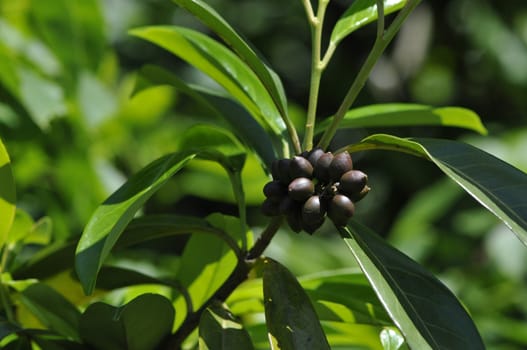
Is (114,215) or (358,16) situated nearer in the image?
(114,215)

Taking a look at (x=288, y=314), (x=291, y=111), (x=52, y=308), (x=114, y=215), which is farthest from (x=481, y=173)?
(x=291, y=111)

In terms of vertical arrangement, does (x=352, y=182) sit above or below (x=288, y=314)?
above

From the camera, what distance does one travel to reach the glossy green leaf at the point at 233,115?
1.08 m

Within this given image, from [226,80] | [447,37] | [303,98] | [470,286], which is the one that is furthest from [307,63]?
[226,80]

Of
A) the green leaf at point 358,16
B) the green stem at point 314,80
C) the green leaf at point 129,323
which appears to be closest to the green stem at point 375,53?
the green stem at point 314,80

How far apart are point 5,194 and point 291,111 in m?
1.60

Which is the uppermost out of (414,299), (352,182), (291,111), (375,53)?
(375,53)

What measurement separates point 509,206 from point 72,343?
0.45 meters

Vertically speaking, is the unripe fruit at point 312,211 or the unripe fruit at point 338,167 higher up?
the unripe fruit at point 338,167

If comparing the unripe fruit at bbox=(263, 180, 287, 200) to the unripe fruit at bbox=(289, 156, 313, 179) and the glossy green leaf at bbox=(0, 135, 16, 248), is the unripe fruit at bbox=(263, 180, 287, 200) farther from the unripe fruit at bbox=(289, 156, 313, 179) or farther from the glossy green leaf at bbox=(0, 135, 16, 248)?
the glossy green leaf at bbox=(0, 135, 16, 248)

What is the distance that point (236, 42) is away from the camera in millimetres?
957

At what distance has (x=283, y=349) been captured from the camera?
873mm

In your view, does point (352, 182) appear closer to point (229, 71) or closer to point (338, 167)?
point (338, 167)

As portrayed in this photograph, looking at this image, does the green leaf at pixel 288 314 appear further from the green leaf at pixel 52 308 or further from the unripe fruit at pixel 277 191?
the green leaf at pixel 52 308
